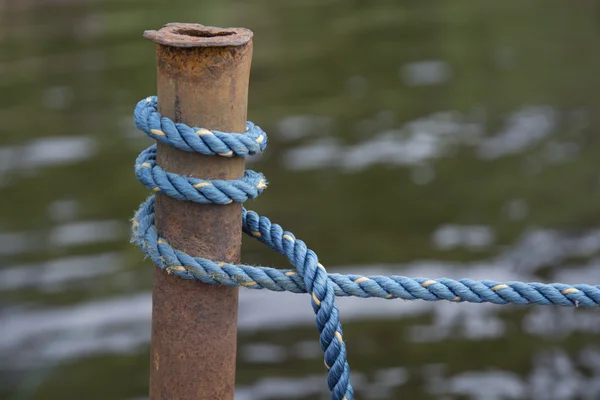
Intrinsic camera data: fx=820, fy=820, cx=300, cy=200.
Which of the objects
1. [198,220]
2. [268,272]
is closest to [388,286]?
[268,272]

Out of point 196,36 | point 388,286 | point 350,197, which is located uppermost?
point 196,36

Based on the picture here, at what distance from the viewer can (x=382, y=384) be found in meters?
3.79

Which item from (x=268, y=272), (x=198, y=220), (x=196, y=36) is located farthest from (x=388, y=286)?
(x=196, y=36)

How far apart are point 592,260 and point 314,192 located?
5.84 feet

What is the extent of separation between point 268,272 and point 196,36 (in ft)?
1.40

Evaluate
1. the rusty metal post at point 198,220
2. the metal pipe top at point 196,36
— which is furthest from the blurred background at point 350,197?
the metal pipe top at point 196,36

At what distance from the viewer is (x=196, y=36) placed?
4.55 ft

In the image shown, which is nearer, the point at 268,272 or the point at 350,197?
the point at 268,272

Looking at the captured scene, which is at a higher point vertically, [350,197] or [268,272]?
[268,272]

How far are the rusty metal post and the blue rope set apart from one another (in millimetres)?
24

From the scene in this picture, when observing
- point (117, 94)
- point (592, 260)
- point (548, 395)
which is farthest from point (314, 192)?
point (117, 94)

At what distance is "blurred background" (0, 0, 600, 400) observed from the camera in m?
3.90

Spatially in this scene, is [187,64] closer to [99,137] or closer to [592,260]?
[592,260]

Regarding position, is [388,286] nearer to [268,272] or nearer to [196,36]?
[268,272]
